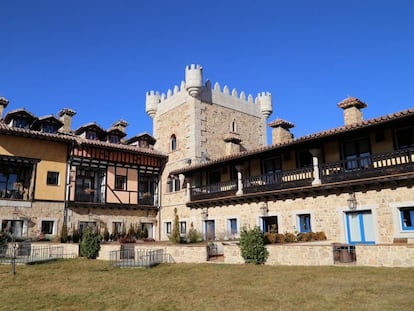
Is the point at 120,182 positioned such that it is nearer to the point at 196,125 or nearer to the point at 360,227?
the point at 196,125

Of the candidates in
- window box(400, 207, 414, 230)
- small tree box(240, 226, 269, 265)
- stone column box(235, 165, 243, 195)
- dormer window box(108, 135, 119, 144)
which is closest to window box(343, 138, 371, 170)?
window box(400, 207, 414, 230)

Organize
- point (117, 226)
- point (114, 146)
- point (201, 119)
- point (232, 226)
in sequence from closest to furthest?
point (232, 226) → point (114, 146) → point (117, 226) → point (201, 119)

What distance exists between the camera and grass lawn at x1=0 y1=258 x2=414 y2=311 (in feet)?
25.4

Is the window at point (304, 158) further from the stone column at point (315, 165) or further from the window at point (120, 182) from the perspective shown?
the window at point (120, 182)

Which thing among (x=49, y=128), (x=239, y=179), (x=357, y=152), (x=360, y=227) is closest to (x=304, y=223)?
(x=360, y=227)

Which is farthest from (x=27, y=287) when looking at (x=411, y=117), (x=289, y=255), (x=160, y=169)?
(x=160, y=169)

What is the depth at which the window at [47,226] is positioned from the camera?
74.8 ft

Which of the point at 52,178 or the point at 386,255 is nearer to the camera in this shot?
the point at 386,255

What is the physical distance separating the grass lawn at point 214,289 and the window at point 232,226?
29.3 ft

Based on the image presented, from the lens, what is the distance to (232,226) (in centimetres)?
2214

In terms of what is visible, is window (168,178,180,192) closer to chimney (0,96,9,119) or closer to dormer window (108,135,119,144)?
dormer window (108,135,119,144)

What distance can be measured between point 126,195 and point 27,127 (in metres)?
7.79

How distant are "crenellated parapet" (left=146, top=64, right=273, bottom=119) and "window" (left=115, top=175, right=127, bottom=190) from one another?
695 centimetres

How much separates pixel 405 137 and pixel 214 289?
34.8 feet
